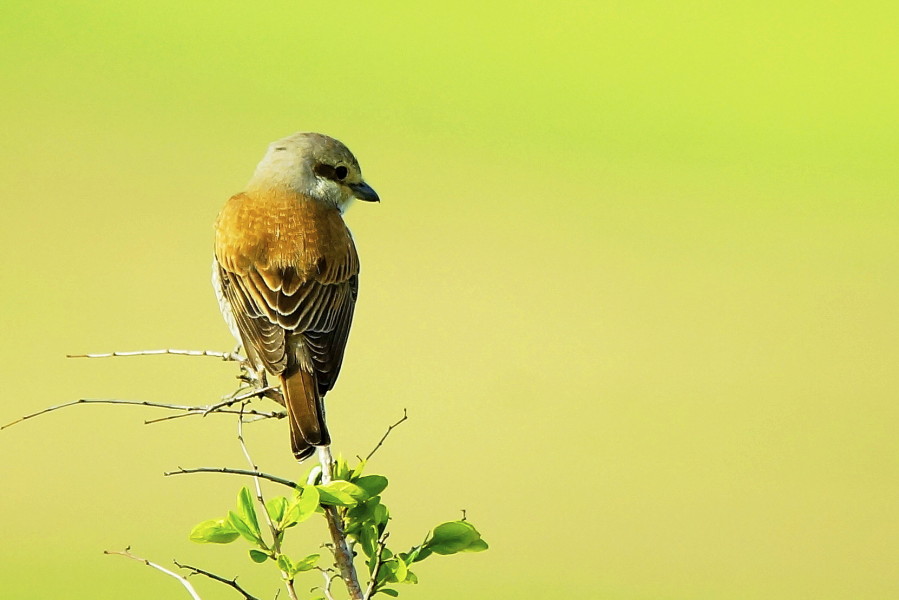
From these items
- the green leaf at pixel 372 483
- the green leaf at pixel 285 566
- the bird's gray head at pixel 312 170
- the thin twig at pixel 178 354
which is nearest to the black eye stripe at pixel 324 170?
the bird's gray head at pixel 312 170

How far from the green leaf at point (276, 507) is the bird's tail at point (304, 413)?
117 centimetres

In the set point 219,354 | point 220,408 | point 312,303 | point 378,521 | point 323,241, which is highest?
point 323,241

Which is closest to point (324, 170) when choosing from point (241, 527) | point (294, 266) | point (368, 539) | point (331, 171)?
point (331, 171)

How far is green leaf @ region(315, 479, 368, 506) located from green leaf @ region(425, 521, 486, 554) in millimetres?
243

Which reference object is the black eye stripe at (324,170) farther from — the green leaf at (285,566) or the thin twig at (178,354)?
the green leaf at (285,566)

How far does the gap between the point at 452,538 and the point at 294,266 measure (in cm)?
253

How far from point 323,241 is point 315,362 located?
78 cm

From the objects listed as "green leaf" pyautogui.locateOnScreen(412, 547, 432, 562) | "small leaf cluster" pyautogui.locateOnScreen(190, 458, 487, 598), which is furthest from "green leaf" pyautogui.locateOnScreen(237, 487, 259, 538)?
"green leaf" pyautogui.locateOnScreen(412, 547, 432, 562)

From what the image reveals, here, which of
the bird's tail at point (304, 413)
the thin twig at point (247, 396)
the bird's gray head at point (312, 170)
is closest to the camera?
the thin twig at point (247, 396)

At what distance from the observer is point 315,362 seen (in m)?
4.39

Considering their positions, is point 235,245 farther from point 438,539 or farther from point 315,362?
point 438,539

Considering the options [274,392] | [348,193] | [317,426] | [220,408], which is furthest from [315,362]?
[348,193]

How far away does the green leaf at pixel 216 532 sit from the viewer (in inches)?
92.7

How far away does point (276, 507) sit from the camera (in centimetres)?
239
